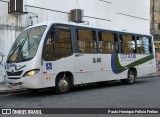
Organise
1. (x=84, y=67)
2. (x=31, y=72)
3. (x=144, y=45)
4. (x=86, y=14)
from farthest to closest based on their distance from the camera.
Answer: (x=86, y=14) → (x=144, y=45) → (x=84, y=67) → (x=31, y=72)

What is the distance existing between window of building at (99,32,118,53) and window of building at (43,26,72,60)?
2243mm

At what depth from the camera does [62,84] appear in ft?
44.4

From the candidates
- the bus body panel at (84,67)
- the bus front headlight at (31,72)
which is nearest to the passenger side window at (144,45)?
the bus body panel at (84,67)

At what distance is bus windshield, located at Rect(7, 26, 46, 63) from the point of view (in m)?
12.8

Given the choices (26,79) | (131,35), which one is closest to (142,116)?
(26,79)

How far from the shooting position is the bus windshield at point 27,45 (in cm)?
1283

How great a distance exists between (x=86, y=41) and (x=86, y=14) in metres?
Answer: 8.38

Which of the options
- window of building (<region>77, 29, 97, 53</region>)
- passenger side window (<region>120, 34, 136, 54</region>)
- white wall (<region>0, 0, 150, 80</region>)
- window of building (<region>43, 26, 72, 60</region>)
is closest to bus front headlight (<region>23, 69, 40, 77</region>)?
window of building (<region>43, 26, 72, 60</region>)

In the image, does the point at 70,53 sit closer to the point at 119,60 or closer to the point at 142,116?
the point at 119,60

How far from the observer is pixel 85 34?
15.0m

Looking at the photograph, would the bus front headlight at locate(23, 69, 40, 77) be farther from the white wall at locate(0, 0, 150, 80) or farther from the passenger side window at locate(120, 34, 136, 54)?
the white wall at locate(0, 0, 150, 80)

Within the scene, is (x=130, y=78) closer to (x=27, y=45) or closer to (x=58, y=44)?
(x=58, y=44)

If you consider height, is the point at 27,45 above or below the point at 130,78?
above

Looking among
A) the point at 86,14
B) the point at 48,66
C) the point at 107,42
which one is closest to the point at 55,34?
the point at 48,66
